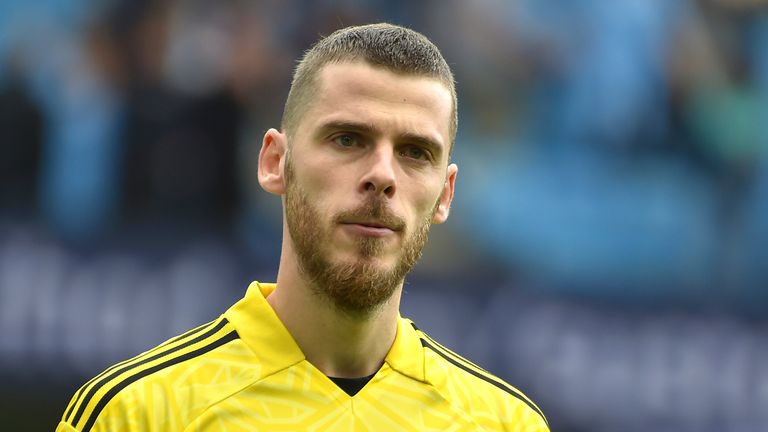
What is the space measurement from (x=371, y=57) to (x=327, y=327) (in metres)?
0.70

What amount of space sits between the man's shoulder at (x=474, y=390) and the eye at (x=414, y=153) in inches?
23.0

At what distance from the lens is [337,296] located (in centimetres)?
280

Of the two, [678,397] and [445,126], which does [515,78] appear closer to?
[678,397]

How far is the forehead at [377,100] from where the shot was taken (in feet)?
9.21

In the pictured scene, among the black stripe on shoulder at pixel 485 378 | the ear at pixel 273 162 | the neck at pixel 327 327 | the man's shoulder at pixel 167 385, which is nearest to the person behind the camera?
the man's shoulder at pixel 167 385

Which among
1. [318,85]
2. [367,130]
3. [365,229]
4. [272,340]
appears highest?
[318,85]

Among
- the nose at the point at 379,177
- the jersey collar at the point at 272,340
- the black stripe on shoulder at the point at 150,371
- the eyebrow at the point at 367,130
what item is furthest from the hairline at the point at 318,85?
the black stripe on shoulder at the point at 150,371

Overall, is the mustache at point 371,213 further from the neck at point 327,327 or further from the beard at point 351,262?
the neck at point 327,327

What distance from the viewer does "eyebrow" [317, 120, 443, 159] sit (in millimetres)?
2779

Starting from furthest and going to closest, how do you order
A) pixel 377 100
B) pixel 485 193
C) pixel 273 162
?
pixel 485 193, pixel 273 162, pixel 377 100

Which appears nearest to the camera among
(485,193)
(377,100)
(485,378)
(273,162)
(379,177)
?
(379,177)

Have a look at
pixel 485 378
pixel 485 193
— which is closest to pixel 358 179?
pixel 485 378

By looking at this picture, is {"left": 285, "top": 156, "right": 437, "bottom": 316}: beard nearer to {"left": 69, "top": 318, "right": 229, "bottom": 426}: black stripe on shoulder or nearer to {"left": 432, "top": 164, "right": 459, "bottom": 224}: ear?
{"left": 432, "top": 164, "right": 459, "bottom": 224}: ear

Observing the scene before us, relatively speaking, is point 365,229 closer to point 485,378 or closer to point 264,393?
point 264,393
